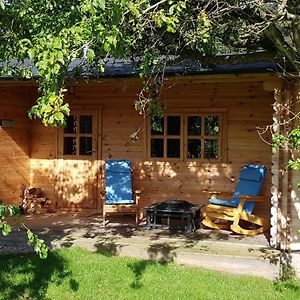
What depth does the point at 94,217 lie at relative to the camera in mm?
8398

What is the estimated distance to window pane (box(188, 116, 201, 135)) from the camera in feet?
27.2

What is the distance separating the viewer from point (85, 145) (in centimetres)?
902

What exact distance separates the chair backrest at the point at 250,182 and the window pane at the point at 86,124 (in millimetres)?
3028

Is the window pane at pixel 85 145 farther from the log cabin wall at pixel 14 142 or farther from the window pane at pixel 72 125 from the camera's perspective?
the log cabin wall at pixel 14 142

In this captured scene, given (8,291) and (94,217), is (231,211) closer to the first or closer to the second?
(94,217)

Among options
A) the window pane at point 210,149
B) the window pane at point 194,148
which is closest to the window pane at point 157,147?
the window pane at point 194,148

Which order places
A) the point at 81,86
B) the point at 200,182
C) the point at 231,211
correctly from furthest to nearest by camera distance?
the point at 81,86 < the point at 200,182 < the point at 231,211

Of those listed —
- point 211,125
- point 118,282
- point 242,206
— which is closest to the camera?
point 118,282

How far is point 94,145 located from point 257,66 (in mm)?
3632

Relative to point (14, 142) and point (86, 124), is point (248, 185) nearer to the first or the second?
point (86, 124)

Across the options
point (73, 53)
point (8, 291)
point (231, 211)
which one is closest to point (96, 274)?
point (8, 291)

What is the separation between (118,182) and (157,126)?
1.26 meters

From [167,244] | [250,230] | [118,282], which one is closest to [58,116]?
[118,282]

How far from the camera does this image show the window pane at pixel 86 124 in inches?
351
